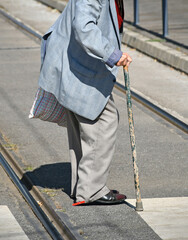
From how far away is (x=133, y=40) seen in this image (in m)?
12.9

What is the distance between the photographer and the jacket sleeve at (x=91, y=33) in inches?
195

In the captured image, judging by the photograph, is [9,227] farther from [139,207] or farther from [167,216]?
[167,216]

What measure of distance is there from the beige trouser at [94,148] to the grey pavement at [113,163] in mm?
146

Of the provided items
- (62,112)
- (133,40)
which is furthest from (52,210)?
(133,40)

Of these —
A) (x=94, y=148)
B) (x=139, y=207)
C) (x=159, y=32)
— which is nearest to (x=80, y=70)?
(x=94, y=148)

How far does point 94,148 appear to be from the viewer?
5.36 metres

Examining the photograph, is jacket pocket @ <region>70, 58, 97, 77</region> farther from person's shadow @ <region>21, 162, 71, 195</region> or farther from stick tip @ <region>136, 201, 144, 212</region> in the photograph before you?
person's shadow @ <region>21, 162, 71, 195</region>

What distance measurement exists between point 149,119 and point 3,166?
226cm

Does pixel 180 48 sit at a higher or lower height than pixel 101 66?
lower

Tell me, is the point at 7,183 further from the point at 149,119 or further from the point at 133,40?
the point at 133,40

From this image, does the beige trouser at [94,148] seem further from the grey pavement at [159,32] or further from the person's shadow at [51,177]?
the grey pavement at [159,32]

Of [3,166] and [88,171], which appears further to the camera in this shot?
[3,166]

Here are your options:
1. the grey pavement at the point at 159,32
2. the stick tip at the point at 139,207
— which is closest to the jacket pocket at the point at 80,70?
the stick tip at the point at 139,207

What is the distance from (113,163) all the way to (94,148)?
132cm
